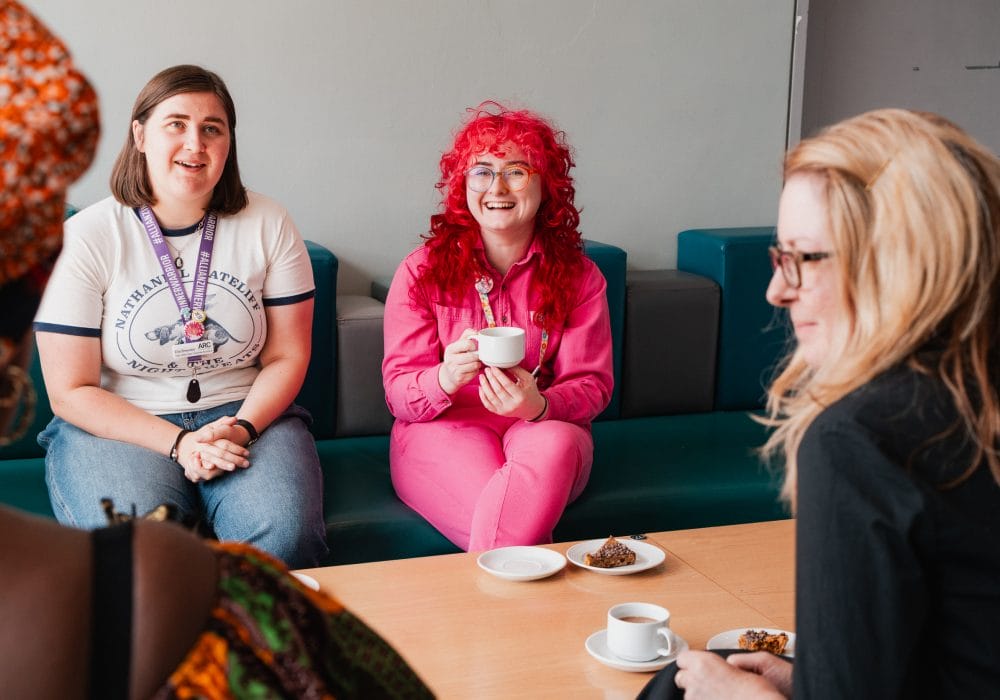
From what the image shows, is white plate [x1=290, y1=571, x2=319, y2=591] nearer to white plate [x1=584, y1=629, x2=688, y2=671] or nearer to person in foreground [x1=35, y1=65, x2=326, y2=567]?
white plate [x1=584, y1=629, x2=688, y2=671]

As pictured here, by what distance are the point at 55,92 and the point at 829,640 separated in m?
0.87

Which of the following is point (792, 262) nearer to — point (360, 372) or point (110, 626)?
point (110, 626)

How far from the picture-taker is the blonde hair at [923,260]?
1131 millimetres

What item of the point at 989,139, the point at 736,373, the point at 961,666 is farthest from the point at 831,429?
the point at 989,139

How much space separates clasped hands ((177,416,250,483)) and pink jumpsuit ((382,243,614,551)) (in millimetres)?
446

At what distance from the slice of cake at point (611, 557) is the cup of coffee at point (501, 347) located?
0.59m

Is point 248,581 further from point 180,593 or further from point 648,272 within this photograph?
point 648,272

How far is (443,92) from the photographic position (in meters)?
3.45

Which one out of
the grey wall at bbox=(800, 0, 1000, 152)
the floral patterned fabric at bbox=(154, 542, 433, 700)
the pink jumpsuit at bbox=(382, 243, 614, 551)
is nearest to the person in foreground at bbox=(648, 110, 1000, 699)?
the floral patterned fabric at bbox=(154, 542, 433, 700)

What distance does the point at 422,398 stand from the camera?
271 centimetres

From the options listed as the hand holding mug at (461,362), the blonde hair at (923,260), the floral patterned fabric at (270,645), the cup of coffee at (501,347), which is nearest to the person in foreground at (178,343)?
the hand holding mug at (461,362)

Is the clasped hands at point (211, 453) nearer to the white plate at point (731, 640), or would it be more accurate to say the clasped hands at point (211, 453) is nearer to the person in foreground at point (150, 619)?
the white plate at point (731, 640)

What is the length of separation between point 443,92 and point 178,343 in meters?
1.33

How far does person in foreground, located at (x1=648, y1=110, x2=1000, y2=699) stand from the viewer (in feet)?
3.54
